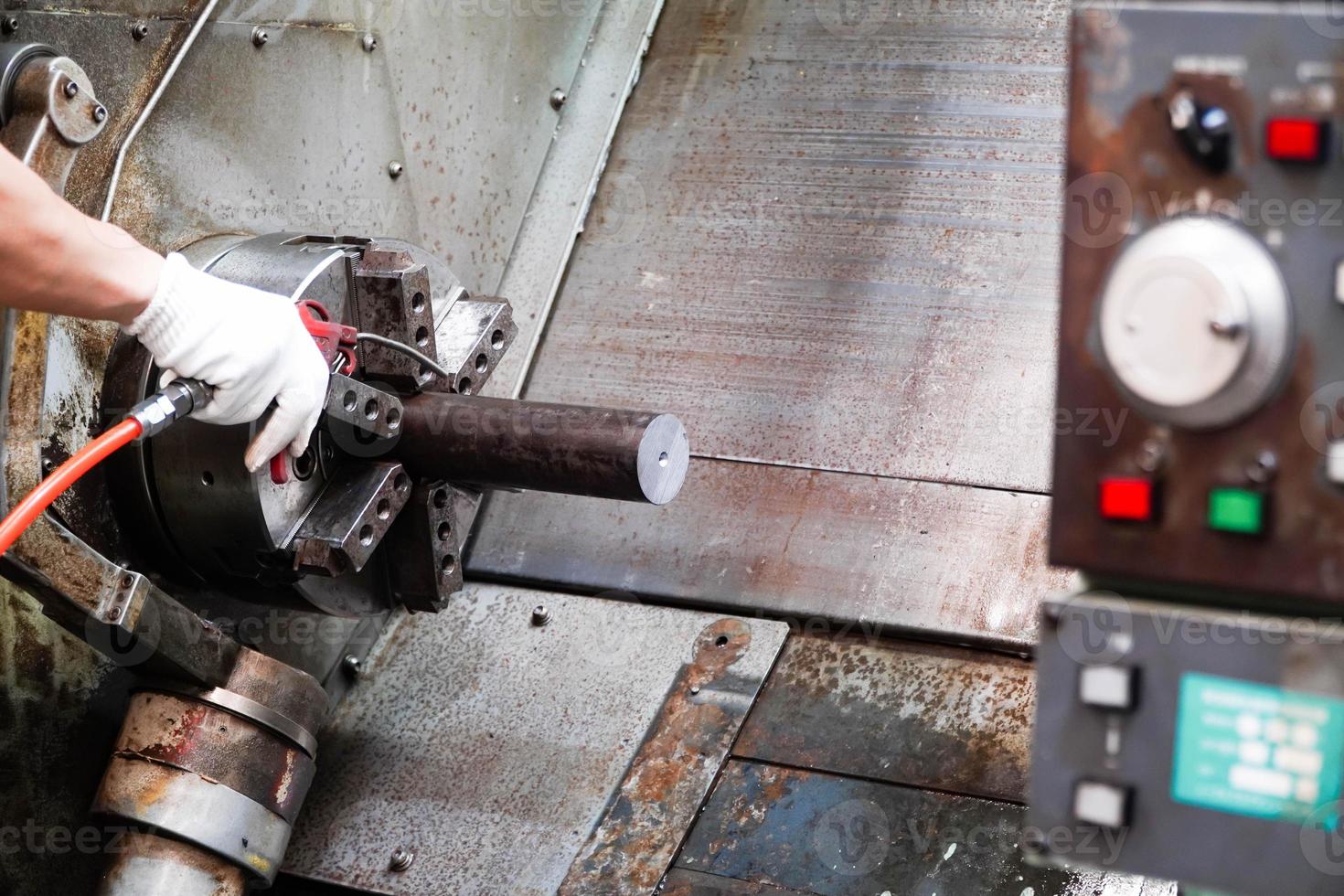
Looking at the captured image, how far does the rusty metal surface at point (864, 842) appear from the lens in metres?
1.29

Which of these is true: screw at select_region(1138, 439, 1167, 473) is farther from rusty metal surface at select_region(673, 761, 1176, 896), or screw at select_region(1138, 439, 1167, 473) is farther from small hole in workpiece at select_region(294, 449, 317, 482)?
small hole in workpiece at select_region(294, 449, 317, 482)

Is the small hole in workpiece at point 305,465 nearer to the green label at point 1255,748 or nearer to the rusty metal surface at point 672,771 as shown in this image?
the rusty metal surface at point 672,771

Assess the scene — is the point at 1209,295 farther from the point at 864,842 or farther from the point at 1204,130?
the point at 864,842

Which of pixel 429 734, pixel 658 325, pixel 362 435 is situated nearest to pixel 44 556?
pixel 362 435

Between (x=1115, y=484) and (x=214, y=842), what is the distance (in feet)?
3.17

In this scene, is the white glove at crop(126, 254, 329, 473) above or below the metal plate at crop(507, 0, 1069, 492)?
above

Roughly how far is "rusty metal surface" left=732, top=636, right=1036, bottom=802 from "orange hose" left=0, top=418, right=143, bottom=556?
2.35 ft

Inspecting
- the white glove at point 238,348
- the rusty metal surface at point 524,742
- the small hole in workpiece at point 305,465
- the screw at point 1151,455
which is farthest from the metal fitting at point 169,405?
the screw at point 1151,455

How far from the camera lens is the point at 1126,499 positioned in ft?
2.48

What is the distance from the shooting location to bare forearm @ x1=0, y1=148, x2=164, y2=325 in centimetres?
101

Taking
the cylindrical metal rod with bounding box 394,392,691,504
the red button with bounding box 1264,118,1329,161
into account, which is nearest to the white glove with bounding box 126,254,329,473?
the cylindrical metal rod with bounding box 394,392,691,504

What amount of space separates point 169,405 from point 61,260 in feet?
0.51

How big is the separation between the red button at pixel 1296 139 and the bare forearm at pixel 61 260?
831mm

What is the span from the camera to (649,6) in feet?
7.01
